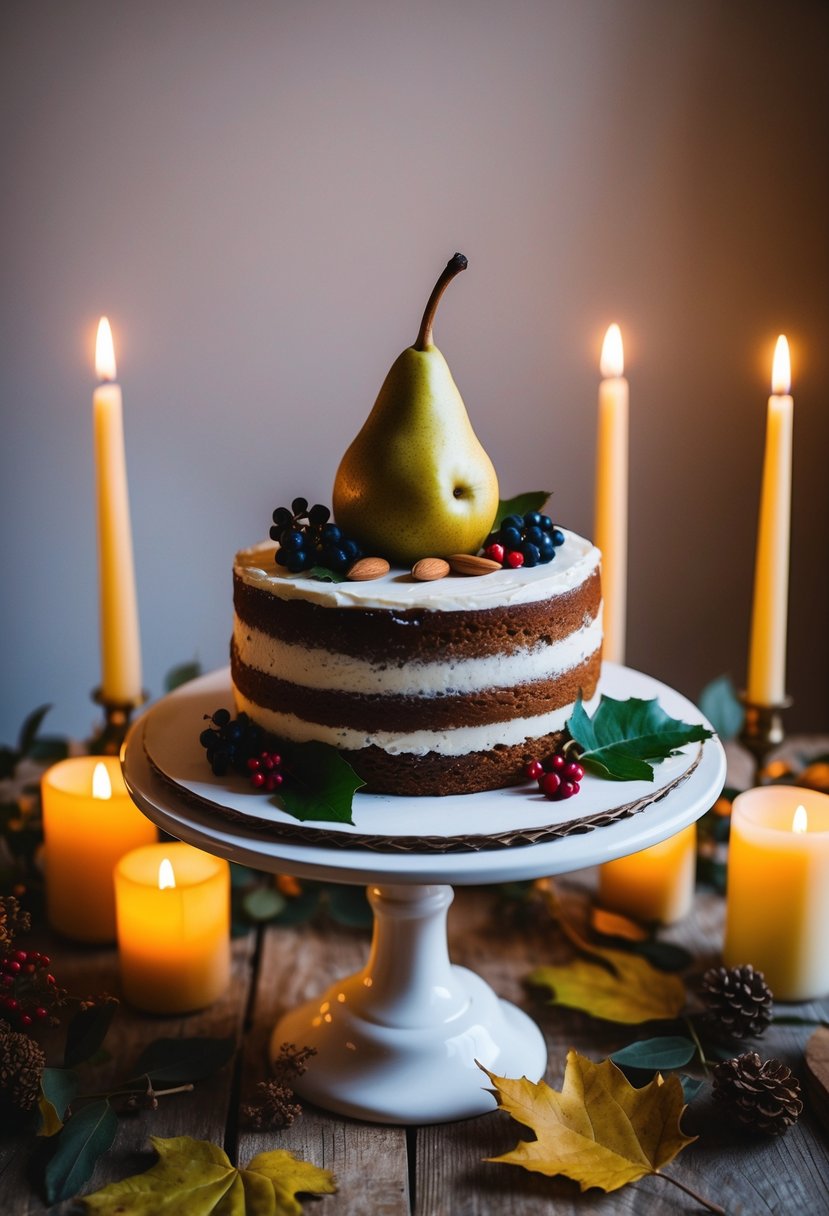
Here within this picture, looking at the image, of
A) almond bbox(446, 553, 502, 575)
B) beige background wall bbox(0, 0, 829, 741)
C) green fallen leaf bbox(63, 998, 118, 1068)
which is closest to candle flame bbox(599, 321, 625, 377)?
beige background wall bbox(0, 0, 829, 741)

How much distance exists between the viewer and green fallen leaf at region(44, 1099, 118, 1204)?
988 millimetres

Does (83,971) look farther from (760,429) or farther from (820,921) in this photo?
(760,429)

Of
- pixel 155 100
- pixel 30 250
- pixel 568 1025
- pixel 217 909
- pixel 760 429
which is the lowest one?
pixel 568 1025

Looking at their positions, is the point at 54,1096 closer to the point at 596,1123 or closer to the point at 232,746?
the point at 232,746

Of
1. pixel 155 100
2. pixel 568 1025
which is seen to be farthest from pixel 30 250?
pixel 568 1025

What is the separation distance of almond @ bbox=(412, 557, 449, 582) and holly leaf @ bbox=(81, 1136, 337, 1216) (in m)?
0.50

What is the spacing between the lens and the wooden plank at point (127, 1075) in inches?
39.8

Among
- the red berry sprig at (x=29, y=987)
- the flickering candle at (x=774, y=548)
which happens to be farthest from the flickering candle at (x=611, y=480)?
the red berry sprig at (x=29, y=987)

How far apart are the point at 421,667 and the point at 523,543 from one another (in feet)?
0.55

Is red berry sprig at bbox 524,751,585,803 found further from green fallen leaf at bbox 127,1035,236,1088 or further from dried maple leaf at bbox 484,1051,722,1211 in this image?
green fallen leaf at bbox 127,1035,236,1088

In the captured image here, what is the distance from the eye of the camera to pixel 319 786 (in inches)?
40.1

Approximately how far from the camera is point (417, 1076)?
113 cm

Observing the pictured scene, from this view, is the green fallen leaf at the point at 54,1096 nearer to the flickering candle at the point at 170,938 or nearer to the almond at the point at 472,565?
the flickering candle at the point at 170,938

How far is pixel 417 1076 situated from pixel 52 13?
1318 mm
